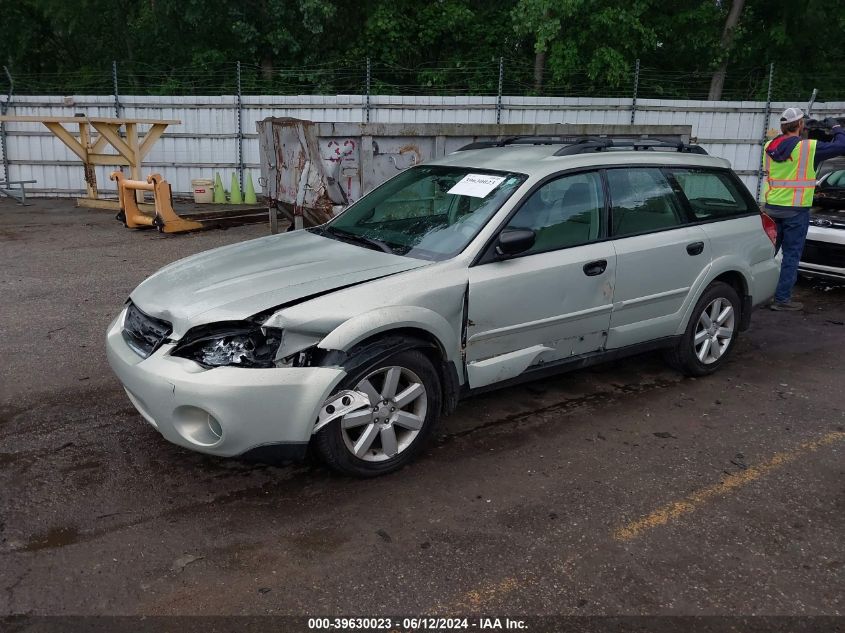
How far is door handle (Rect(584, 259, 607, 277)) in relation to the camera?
447cm

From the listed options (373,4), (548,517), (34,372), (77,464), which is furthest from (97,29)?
(548,517)

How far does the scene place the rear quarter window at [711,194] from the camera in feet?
17.1

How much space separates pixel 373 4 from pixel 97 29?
868 cm

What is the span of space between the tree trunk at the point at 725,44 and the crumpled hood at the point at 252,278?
15.9 meters

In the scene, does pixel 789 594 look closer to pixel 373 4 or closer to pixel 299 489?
pixel 299 489

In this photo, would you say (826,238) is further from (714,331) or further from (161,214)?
(161,214)

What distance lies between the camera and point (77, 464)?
3941 mm

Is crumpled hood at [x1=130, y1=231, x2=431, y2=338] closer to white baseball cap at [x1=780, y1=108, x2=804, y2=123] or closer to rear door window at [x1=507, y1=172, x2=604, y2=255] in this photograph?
rear door window at [x1=507, y1=172, x2=604, y2=255]

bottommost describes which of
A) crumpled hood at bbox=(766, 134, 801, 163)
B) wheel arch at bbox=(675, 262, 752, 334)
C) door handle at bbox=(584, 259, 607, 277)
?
wheel arch at bbox=(675, 262, 752, 334)

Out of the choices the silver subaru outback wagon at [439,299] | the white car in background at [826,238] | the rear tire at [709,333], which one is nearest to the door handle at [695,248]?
the silver subaru outback wagon at [439,299]

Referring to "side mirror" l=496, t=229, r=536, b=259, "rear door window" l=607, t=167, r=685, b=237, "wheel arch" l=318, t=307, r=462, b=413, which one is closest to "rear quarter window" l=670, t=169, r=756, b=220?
"rear door window" l=607, t=167, r=685, b=237

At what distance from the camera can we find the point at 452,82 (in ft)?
61.3

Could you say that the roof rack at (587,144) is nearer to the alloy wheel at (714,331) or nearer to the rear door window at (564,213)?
the rear door window at (564,213)

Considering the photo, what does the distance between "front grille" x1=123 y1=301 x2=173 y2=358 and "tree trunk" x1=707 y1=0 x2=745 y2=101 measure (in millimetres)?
16732
